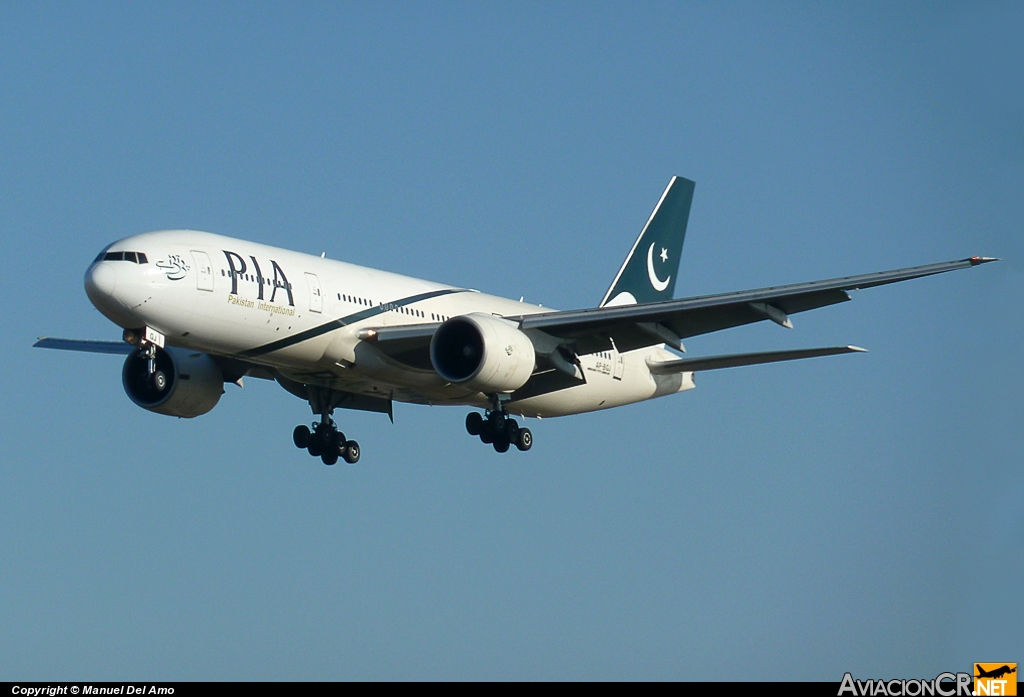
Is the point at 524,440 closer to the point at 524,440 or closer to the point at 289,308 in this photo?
the point at 524,440

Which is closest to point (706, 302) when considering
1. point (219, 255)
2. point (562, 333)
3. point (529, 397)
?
point (562, 333)

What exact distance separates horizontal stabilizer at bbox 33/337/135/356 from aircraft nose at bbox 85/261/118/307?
7675 mm

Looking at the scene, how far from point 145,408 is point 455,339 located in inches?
335

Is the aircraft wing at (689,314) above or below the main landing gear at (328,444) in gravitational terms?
above

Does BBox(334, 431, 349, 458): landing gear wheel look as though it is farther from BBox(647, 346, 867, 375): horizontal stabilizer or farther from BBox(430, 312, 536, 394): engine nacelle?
BBox(647, 346, 867, 375): horizontal stabilizer

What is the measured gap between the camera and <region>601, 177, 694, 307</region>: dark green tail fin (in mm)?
47256

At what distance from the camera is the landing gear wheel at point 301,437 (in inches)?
1633

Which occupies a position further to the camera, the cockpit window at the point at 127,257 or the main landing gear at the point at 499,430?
the main landing gear at the point at 499,430

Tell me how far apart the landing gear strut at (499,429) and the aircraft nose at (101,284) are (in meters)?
10.7

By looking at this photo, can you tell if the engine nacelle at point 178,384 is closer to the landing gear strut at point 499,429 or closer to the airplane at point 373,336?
the airplane at point 373,336

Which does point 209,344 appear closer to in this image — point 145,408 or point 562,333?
point 145,408

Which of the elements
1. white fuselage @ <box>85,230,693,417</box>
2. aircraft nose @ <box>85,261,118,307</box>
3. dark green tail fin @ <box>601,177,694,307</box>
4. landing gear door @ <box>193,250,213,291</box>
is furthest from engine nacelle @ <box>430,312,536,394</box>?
dark green tail fin @ <box>601,177,694,307</box>

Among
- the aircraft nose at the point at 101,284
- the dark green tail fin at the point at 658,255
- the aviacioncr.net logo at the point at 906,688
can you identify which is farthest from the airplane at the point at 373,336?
the aviacioncr.net logo at the point at 906,688

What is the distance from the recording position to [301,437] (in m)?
41.5
